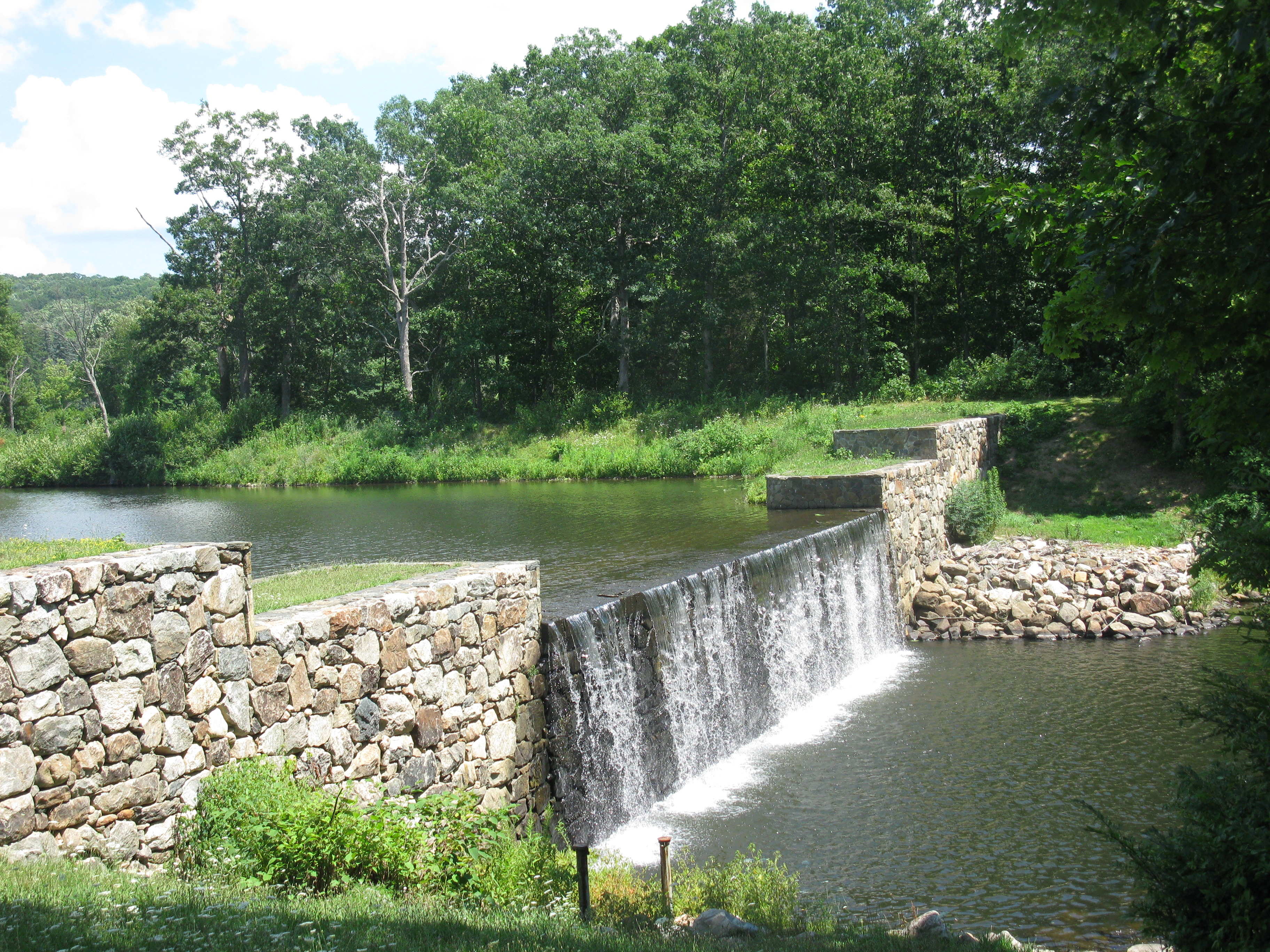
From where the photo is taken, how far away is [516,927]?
4531 millimetres

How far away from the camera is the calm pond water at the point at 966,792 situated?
652cm

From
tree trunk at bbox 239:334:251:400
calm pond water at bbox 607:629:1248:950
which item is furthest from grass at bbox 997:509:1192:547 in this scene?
tree trunk at bbox 239:334:251:400

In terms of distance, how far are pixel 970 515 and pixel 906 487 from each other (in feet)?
6.91

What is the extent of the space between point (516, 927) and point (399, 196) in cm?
3468

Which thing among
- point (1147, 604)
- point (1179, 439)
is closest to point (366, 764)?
point (1147, 604)

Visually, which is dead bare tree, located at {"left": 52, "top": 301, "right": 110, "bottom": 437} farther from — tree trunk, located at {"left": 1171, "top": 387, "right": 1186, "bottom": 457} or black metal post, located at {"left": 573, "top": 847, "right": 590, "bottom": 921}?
black metal post, located at {"left": 573, "top": 847, "right": 590, "bottom": 921}

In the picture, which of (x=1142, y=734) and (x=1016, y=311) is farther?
(x=1016, y=311)

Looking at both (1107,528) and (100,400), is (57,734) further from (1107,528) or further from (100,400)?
(100,400)

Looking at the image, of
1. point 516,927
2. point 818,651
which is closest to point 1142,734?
point 818,651

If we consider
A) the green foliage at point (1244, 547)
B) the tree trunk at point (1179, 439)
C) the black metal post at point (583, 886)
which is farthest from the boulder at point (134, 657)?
the tree trunk at point (1179, 439)

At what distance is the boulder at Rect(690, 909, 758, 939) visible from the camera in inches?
210

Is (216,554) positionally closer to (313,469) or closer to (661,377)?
(313,469)

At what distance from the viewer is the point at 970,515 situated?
1603 centimetres

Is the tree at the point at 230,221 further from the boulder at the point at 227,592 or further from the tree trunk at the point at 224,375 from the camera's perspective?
the boulder at the point at 227,592
